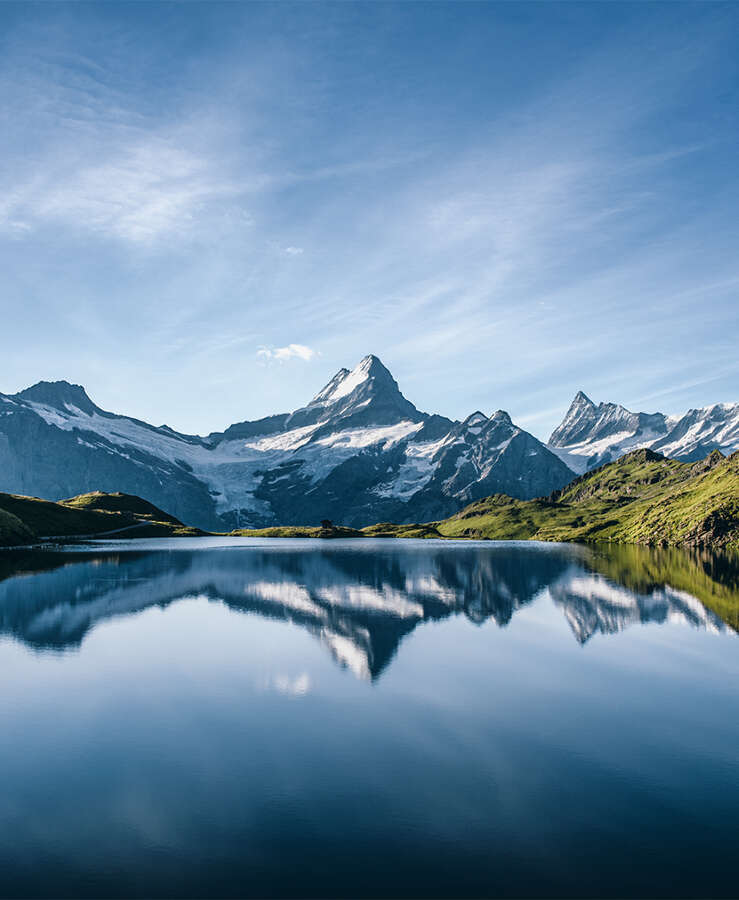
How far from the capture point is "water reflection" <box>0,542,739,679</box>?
6450 centimetres

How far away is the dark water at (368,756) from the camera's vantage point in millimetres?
19625

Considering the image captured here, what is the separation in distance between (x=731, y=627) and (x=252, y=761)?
56655 mm

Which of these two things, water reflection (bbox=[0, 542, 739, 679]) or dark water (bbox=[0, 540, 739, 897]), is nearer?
dark water (bbox=[0, 540, 739, 897])

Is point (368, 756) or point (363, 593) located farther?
point (363, 593)

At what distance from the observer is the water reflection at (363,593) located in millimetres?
64500

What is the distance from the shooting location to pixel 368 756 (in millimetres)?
29312

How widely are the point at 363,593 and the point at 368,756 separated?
2583 inches

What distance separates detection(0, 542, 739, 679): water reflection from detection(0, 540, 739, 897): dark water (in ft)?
3.48

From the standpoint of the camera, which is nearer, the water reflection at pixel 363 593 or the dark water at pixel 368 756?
the dark water at pixel 368 756

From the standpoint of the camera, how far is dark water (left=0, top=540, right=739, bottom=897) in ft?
64.4

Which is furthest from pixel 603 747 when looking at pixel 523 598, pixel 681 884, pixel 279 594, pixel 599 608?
pixel 279 594

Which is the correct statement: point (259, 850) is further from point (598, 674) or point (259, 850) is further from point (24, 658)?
point (24, 658)

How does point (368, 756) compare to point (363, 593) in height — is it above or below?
above

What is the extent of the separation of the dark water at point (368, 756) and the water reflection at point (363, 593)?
106cm
